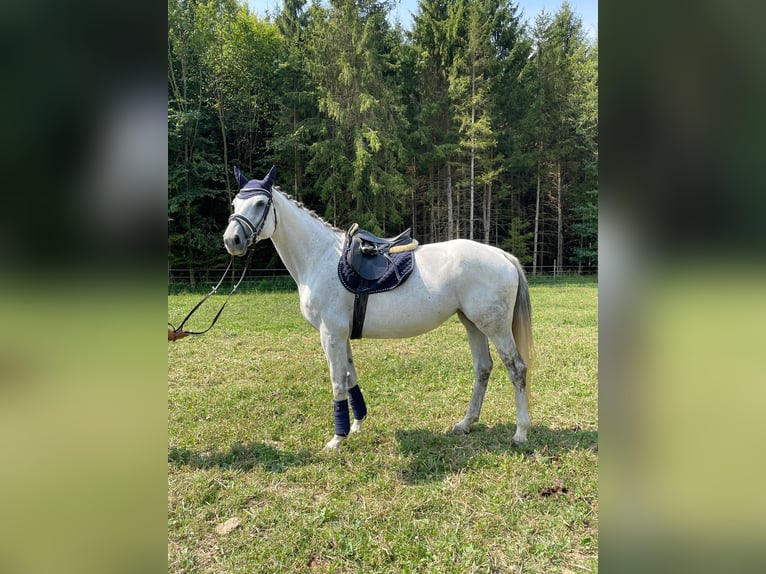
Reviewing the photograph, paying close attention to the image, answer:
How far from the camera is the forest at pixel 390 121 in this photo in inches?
622

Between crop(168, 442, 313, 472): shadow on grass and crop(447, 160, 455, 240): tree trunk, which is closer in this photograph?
crop(168, 442, 313, 472): shadow on grass

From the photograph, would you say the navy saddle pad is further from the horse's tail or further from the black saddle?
the horse's tail

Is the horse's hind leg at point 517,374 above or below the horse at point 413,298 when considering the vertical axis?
below

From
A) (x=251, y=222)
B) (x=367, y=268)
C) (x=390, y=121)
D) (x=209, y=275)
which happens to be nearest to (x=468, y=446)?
(x=367, y=268)

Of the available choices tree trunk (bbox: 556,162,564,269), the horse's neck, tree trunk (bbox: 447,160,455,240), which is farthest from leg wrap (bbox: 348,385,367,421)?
tree trunk (bbox: 556,162,564,269)

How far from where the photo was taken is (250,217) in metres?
2.95

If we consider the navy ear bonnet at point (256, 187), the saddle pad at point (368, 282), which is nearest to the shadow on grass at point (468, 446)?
the saddle pad at point (368, 282)

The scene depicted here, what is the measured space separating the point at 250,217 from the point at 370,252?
982 millimetres

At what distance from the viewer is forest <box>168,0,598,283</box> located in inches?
622

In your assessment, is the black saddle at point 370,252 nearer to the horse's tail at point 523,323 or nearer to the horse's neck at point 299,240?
the horse's neck at point 299,240

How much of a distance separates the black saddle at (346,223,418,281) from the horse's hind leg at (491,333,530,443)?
43.3 inches

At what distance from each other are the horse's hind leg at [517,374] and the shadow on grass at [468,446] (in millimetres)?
120
